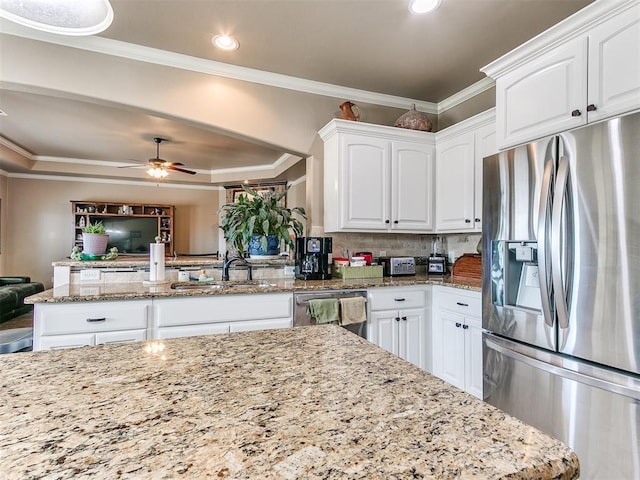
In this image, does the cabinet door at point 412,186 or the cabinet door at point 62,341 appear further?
the cabinet door at point 412,186

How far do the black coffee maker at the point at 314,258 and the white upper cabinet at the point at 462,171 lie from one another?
1.13m

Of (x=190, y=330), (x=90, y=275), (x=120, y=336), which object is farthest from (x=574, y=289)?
(x=90, y=275)

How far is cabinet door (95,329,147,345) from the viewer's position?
2135 millimetres

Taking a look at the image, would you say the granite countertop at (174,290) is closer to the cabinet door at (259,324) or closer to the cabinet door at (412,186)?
the cabinet door at (259,324)

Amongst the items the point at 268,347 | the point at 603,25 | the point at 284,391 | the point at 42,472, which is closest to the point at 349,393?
the point at 284,391

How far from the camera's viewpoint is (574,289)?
1.62m

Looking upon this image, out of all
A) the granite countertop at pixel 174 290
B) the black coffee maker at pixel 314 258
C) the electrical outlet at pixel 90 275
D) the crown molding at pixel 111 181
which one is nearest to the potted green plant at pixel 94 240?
the electrical outlet at pixel 90 275

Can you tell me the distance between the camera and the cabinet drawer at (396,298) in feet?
8.98

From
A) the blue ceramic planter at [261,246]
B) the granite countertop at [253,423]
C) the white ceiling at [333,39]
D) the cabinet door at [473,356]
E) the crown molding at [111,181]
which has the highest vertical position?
the white ceiling at [333,39]

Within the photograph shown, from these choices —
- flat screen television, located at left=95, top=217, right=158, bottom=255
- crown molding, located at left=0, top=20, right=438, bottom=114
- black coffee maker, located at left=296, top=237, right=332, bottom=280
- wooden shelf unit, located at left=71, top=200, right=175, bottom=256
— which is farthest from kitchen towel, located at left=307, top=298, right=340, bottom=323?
flat screen television, located at left=95, top=217, right=158, bottom=255

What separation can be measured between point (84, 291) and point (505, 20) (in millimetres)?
3290

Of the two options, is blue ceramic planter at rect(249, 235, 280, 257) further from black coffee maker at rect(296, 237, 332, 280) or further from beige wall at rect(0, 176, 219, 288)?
beige wall at rect(0, 176, 219, 288)

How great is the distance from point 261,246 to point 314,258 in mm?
488

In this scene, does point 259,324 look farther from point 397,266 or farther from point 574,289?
point 574,289
